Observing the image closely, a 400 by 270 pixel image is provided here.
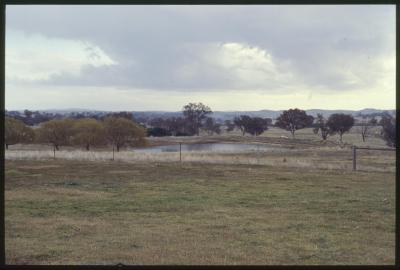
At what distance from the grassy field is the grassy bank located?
0.02m

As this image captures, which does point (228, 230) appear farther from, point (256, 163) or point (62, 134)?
point (62, 134)

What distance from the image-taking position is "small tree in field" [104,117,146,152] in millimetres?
46406

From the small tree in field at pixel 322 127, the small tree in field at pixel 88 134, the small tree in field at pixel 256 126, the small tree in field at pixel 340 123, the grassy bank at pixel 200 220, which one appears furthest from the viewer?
the small tree in field at pixel 256 126

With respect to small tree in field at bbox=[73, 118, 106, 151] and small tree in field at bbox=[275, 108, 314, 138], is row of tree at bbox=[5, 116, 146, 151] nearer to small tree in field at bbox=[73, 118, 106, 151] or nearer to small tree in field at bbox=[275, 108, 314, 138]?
small tree in field at bbox=[73, 118, 106, 151]

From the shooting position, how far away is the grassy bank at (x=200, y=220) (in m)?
6.39

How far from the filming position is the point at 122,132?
155ft

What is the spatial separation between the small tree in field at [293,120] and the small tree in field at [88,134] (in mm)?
32903

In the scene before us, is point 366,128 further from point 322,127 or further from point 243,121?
point 243,121

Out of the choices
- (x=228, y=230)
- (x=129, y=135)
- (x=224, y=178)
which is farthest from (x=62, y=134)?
(x=228, y=230)

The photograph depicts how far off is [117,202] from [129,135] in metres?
36.7

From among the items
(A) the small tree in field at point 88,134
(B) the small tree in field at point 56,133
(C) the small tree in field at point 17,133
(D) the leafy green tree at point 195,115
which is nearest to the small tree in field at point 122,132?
(A) the small tree in field at point 88,134

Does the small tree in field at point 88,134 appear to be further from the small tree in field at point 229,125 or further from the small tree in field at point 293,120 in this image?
the small tree in field at point 293,120

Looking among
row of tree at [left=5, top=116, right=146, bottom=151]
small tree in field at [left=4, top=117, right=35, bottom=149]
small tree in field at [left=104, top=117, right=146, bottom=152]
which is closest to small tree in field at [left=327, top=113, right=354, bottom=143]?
row of tree at [left=5, top=116, right=146, bottom=151]

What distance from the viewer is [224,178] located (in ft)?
58.6
